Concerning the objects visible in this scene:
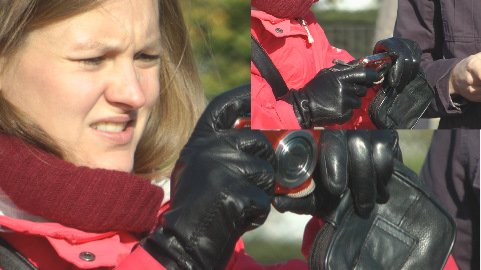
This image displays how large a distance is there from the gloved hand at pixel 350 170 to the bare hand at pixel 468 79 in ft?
0.54

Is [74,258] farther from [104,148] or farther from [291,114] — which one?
[291,114]

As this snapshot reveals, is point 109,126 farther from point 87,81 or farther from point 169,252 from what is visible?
point 169,252

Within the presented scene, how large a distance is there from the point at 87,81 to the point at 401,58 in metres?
0.70

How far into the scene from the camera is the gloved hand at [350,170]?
1.36 m

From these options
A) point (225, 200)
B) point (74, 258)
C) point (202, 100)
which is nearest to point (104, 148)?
point (74, 258)

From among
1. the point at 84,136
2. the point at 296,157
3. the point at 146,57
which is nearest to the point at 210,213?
the point at 296,157

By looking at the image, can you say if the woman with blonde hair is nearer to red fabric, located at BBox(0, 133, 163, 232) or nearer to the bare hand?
red fabric, located at BBox(0, 133, 163, 232)

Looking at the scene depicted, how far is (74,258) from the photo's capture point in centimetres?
141

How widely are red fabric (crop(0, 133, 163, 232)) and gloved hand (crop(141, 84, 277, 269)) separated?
24 cm

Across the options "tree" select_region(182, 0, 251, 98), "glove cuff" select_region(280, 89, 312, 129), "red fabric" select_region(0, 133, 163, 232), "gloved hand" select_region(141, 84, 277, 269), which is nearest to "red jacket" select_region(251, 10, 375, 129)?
"glove cuff" select_region(280, 89, 312, 129)

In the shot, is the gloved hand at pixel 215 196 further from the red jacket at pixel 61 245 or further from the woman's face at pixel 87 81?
the woman's face at pixel 87 81

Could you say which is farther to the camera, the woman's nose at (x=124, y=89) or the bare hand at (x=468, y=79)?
the woman's nose at (x=124, y=89)

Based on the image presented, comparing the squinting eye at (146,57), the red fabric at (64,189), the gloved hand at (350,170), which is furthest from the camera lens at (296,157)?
the squinting eye at (146,57)

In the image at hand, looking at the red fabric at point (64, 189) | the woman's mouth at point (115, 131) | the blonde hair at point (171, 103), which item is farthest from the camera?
the blonde hair at point (171, 103)
